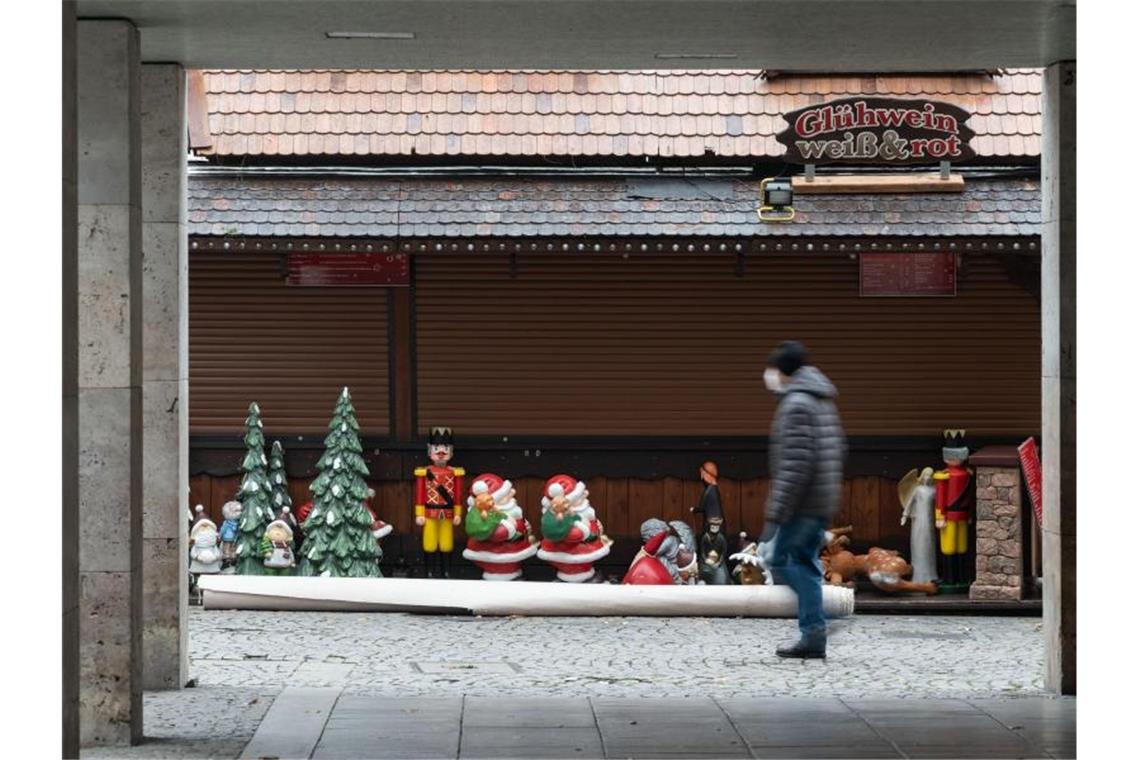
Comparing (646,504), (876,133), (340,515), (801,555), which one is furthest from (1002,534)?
(340,515)

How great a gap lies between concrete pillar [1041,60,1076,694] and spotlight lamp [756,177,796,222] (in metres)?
4.90

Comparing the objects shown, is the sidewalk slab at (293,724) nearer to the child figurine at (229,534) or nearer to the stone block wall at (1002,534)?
the child figurine at (229,534)

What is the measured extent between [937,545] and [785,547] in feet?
19.1

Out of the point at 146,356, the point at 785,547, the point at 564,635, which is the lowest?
the point at 564,635

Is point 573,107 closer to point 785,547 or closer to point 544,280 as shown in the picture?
point 544,280

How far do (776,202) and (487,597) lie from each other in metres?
4.18

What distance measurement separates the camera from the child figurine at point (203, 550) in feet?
54.0

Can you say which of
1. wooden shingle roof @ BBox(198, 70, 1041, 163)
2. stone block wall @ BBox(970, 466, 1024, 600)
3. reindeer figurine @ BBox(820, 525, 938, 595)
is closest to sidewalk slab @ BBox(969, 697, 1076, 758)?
stone block wall @ BBox(970, 466, 1024, 600)

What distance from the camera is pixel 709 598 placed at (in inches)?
612

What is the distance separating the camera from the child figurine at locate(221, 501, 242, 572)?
656 inches

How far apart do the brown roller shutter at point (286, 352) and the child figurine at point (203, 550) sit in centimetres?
108

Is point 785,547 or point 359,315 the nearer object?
point 785,547

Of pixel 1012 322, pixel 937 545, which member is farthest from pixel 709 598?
pixel 1012 322

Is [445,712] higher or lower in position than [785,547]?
lower
